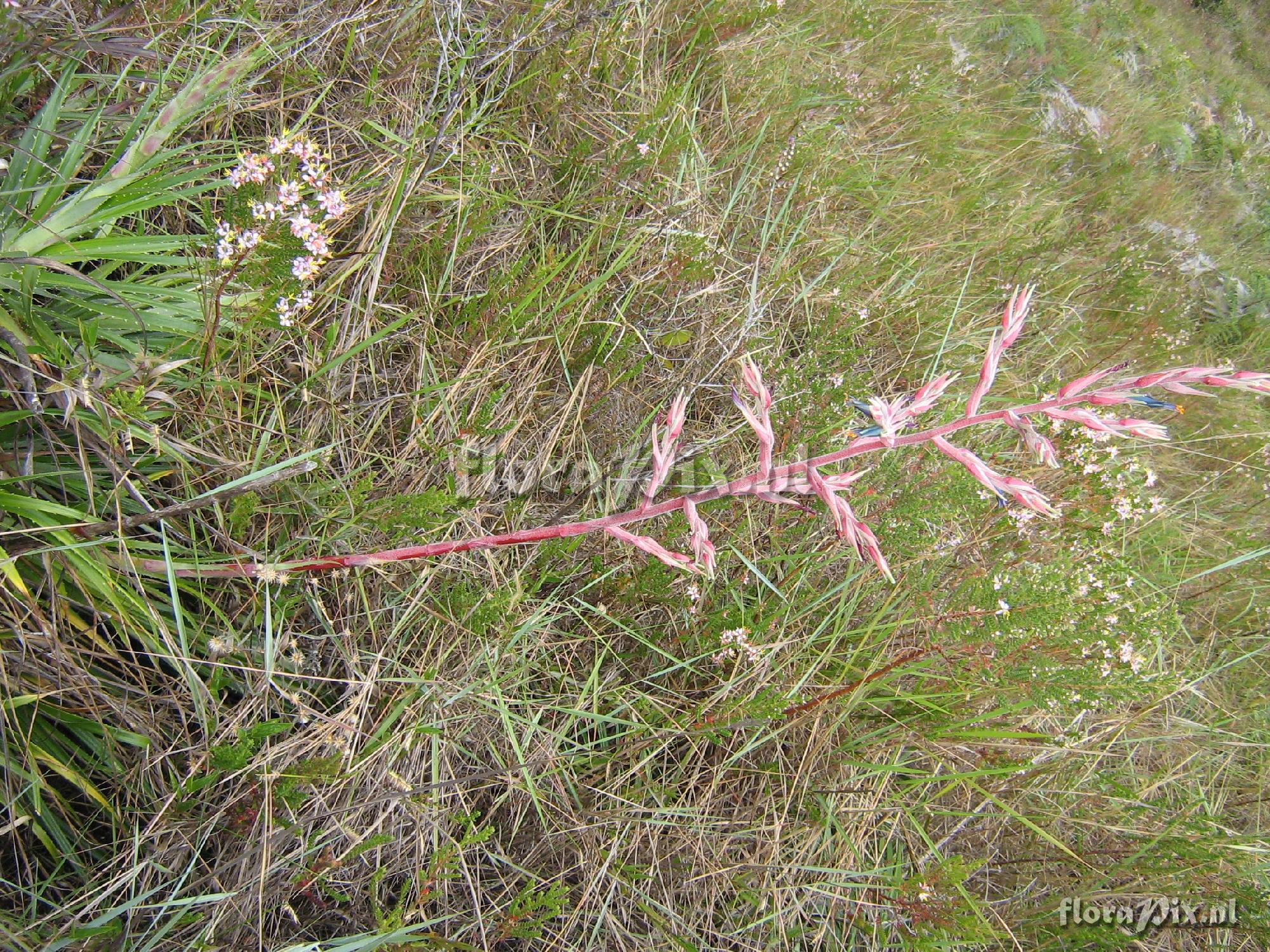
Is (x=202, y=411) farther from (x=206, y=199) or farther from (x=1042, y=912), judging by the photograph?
(x=1042, y=912)

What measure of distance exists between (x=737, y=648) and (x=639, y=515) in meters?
1.06

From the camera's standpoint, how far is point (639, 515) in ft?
5.09

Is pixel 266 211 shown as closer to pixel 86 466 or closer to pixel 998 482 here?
pixel 86 466

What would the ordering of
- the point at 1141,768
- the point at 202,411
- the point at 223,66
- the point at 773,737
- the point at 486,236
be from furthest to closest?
the point at 1141,768, the point at 486,236, the point at 773,737, the point at 202,411, the point at 223,66

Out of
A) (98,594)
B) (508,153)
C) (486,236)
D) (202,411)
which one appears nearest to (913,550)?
Answer: (486,236)

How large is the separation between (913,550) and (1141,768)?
51.9 inches

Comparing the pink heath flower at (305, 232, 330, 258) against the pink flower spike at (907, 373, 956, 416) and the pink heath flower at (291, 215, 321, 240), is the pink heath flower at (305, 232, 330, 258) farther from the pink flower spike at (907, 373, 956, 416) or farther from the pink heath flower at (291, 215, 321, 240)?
the pink flower spike at (907, 373, 956, 416)

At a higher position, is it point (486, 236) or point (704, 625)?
point (486, 236)

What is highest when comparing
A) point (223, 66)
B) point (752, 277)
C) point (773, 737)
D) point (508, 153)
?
point (223, 66)

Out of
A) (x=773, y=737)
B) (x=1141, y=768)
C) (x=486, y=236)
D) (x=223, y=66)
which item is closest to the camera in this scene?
(x=223, y=66)

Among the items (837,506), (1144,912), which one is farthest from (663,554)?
(1144,912)

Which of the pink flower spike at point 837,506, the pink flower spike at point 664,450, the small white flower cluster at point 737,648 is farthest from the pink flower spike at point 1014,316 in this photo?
the small white flower cluster at point 737,648

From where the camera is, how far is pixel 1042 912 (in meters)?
2.50

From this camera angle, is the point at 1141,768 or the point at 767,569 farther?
the point at 1141,768
